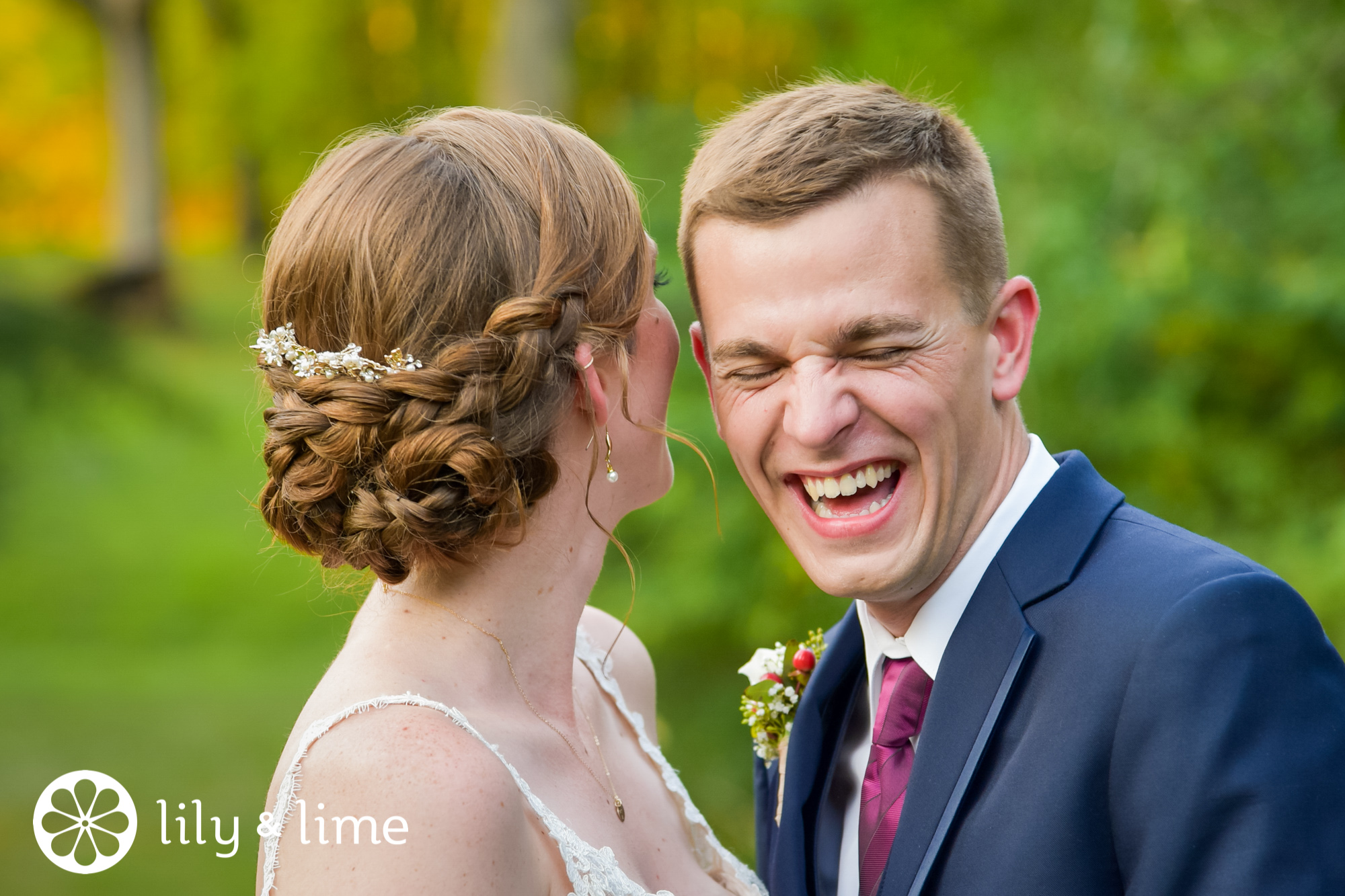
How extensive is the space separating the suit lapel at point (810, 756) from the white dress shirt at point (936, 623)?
0.08m

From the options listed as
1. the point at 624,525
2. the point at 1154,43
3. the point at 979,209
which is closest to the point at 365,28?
the point at 624,525

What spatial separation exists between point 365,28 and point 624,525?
28.3 ft

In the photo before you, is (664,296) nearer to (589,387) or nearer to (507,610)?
(589,387)

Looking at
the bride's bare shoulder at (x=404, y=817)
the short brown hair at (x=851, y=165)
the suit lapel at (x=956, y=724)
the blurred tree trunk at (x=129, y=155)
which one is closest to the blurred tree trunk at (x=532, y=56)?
the blurred tree trunk at (x=129, y=155)

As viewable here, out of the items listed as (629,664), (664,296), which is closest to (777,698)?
(629,664)

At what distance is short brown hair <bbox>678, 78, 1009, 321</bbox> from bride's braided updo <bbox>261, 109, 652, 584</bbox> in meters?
0.36

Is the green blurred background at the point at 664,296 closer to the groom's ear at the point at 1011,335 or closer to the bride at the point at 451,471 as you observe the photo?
the bride at the point at 451,471

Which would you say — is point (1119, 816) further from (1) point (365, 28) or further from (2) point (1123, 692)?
(1) point (365, 28)

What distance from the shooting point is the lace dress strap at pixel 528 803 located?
2172 mm

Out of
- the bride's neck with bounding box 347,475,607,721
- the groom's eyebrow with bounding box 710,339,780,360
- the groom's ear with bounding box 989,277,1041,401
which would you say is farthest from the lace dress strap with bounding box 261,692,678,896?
the groom's ear with bounding box 989,277,1041,401

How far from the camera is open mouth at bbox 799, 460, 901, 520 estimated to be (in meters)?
2.57

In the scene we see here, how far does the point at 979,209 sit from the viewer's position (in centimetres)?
264

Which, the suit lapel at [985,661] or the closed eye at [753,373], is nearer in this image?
the suit lapel at [985,661]

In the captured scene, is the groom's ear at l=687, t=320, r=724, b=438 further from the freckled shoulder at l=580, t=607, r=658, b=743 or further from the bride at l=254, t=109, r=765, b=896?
the freckled shoulder at l=580, t=607, r=658, b=743
